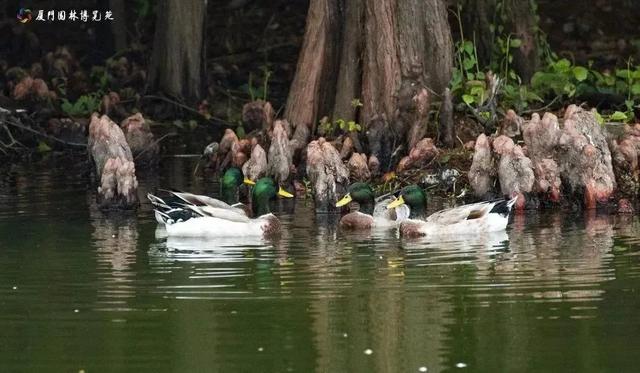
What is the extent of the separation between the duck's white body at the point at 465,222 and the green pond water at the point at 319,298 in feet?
0.60

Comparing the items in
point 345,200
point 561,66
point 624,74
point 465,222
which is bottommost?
point 465,222

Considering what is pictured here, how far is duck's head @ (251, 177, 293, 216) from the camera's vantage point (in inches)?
693

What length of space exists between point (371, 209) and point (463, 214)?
5.11ft

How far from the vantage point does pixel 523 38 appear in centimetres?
2183

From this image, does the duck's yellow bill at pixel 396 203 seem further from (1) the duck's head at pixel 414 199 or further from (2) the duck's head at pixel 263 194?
(2) the duck's head at pixel 263 194

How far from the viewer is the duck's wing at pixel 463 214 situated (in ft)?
54.5

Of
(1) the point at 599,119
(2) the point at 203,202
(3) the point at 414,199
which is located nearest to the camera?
(3) the point at 414,199

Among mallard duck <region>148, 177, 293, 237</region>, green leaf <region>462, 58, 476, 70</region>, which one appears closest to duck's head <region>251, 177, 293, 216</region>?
mallard duck <region>148, 177, 293, 237</region>

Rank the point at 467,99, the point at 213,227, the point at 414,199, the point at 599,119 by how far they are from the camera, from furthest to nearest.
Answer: the point at 467,99 < the point at 599,119 < the point at 414,199 < the point at 213,227

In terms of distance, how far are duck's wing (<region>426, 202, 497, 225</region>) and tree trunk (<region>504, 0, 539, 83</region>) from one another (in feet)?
17.6

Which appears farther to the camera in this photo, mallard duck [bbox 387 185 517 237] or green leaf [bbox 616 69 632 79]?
green leaf [bbox 616 69 632 79]

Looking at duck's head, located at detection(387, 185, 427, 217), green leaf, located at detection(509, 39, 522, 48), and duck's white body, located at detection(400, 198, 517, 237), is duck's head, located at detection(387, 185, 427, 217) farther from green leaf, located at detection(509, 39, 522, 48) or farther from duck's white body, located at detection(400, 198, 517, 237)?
green leaf, located at detection(509, 39, 522, 48)

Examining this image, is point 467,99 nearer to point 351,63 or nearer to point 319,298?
point 351,63

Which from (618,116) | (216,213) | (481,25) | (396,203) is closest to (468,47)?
(481,25)
